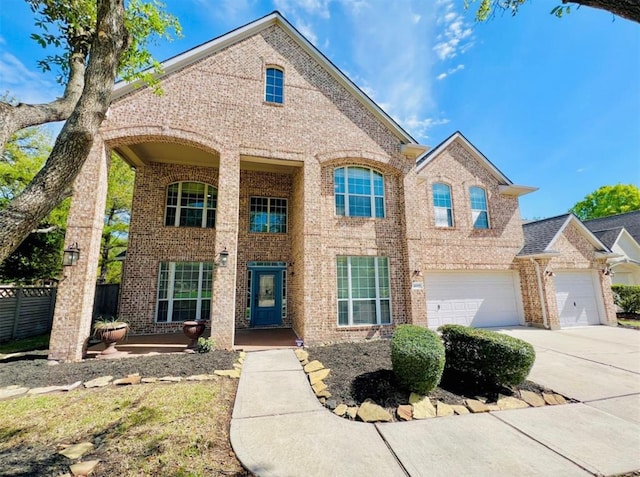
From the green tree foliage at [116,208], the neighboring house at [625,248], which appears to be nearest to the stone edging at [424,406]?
the green tree foliage at [116,208]

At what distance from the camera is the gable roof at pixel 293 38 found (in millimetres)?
8297

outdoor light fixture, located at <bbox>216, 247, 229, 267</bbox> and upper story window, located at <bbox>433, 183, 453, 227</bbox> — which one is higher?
upper story window, located at <bbox>433, 183, 453, 227</bbox>

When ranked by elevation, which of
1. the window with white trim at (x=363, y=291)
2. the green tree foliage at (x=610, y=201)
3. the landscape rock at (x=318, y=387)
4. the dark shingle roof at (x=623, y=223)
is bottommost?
the landscape rock at (x=318, y=387)

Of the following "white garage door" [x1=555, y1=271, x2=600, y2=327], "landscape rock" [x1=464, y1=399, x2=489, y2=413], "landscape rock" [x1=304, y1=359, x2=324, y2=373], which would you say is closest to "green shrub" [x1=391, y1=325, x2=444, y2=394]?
"landscape rock" [x1=464, y1=399, x2=489, y2=413]

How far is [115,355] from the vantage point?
700cm

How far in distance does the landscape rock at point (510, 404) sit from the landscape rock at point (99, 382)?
23.9ft

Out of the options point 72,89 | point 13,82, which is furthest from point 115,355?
point 13,82

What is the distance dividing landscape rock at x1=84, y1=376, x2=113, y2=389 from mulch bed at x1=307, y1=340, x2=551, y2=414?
14.0 feet

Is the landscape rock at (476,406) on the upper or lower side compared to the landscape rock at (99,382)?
lower

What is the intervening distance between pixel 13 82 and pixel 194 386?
8.76 m

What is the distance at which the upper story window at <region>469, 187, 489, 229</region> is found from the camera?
39.5 ft

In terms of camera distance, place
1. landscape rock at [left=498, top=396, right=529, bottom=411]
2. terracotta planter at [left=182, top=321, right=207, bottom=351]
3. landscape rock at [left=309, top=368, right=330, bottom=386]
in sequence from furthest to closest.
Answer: terracotta planter at [left=182, top=321, right=207, bottom=351] → landscape rock at [left=309, top=368, right=330, bottom=386] → landscape rock at [left=498, top=396, right=529, bottom=411]

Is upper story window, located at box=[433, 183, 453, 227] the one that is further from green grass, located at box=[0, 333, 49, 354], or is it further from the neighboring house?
green grass, located at box=[0, 333, 49, 354]

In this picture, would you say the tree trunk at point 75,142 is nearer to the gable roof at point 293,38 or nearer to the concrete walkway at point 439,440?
the concrete walkway at point 439,440
